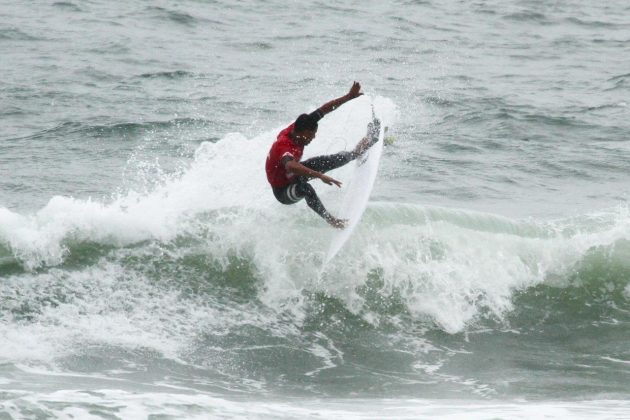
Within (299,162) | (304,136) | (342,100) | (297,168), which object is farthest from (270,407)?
(342,100)

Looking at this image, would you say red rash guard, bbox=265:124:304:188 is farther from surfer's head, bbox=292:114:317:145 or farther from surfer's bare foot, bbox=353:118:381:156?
surfer's bare foot, bbox=353:118:381:156

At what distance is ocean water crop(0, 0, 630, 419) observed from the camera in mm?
7445

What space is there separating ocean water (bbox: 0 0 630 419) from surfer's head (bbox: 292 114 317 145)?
1471 millimetres

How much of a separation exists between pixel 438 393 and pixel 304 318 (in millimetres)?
1845

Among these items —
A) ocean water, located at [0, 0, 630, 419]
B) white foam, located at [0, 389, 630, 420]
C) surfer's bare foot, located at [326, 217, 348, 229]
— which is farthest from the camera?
surfer's bare foot, located at [326, 217, 348, 229]

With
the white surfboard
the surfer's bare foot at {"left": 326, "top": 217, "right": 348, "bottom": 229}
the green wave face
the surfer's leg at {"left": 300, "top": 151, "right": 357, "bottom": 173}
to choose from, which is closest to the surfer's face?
the surfer's leg at {"left": 300, "top": 151, "right": 357, "bottom": 173}

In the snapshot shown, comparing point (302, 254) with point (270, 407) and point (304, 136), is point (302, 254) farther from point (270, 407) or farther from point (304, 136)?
point (270, 407)

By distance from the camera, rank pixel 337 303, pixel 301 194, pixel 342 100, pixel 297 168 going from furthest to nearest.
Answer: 1. pixel 337 303
2. pixel 301 194
3. pixel 342 100
4. pixel 297 168

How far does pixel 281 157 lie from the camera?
28.0 ft

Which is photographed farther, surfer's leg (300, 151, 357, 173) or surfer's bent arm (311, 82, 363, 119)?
surfer's leg (300, 151, 357, 173)

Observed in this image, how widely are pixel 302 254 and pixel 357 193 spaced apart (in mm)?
Result: 839

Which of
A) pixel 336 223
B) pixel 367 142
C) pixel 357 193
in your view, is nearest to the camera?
pixel 336 223

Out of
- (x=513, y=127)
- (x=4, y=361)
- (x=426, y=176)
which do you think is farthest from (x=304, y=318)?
(x=513, y=127)

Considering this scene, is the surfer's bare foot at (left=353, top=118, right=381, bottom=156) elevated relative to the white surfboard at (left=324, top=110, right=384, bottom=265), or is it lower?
elevated
